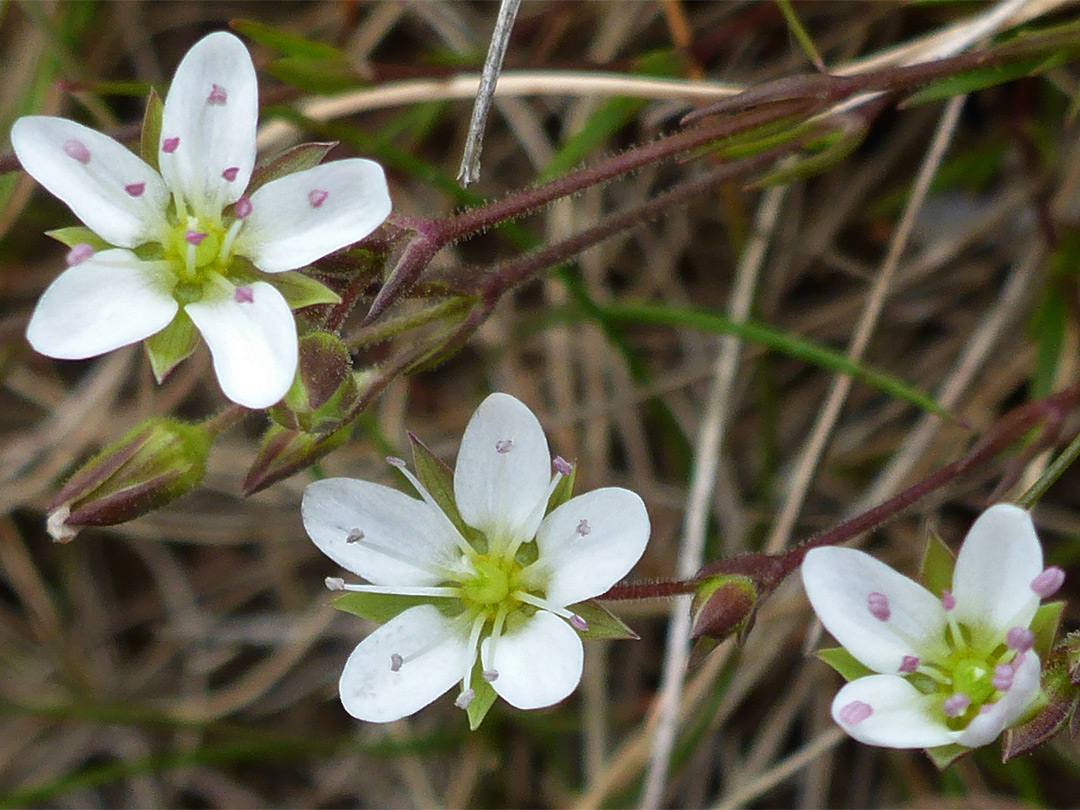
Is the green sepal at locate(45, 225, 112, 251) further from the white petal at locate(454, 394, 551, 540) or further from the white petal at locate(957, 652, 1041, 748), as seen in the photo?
the white petal at locate(957, 652, 1041, 748)

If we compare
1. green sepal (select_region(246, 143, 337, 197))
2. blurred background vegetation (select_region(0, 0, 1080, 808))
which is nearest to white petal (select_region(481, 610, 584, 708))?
green sepal (select_region(246, 143, 337, 197))

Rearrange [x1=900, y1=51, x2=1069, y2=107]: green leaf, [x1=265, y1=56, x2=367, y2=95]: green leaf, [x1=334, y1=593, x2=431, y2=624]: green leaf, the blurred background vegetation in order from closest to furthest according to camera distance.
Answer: [x1=334, y1=593, x2=431, y2=624]: green leaf → [x1=900, y1=51, x2=1069, y2=107]: green leaf → [x1=265, y1=56, x2=367, y2=95]: green leaf → the blurred background vegetation

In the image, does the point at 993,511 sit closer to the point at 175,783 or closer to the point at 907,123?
the point at 907,123

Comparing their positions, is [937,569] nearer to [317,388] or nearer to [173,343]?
[317,388]

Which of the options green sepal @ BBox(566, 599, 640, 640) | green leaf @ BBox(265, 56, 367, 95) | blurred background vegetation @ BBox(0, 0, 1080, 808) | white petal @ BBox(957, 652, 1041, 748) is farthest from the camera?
blurred background vegetation @ BBox(0, 0, 1080, 808)

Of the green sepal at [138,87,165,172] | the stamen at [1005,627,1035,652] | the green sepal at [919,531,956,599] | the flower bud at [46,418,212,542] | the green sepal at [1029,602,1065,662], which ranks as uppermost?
→ the green sepal at [138,87,165,172]

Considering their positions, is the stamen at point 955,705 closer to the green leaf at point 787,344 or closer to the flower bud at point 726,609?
the flower bud at point 726,609

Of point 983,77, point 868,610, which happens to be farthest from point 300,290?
point 983,77

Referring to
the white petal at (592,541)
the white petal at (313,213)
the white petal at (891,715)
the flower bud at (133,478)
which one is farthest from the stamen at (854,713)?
the flower bud at (133,478)
